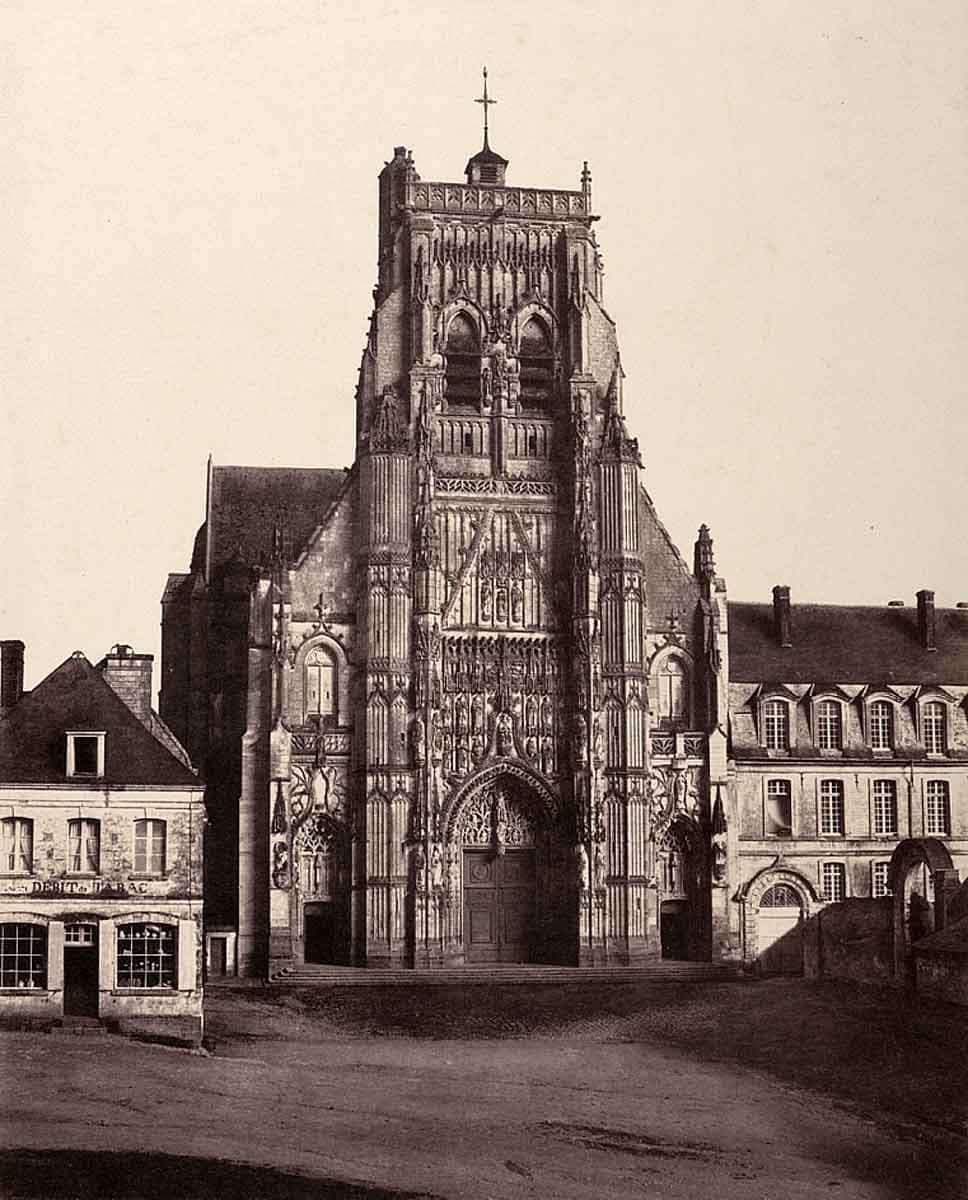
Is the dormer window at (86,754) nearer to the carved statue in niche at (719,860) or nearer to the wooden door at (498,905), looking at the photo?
the wooden door at (498,905)

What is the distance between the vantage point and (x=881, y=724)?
57750 millimetres

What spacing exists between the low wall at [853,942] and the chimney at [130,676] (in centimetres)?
1847

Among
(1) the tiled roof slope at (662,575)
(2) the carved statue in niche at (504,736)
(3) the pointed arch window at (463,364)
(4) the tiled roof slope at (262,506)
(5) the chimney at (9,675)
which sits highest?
(3) the pointed arch window at (463,364)

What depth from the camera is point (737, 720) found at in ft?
187

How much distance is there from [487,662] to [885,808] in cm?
1381

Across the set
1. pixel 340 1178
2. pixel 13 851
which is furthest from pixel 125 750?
pixel 340 1178

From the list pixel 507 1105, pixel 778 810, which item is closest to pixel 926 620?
pixel 778 810

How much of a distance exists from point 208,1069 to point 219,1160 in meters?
8.26

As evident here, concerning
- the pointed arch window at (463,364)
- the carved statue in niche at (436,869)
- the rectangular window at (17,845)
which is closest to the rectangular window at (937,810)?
the carved statue in niche at (436,869)

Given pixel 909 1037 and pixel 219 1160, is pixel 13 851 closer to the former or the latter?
pixel 219 1160

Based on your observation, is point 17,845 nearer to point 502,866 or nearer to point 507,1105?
point 507,1105

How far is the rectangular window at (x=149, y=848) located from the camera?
39.9 metres

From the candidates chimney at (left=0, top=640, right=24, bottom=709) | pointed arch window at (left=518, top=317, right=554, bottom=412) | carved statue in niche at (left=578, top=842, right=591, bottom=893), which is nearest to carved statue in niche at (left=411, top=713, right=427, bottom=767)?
carved statue in niche at (left=578, top=842, right=591, bottom=893)

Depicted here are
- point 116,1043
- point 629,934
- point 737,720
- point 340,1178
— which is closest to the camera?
point 340,1178
